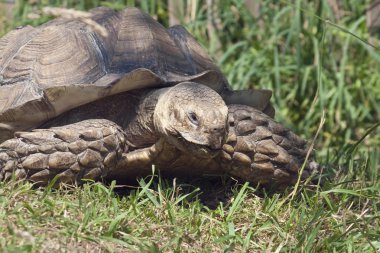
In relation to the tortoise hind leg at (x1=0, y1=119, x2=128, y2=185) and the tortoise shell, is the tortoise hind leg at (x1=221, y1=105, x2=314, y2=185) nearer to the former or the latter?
the tortoise shell

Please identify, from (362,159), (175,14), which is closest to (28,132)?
(362,159)

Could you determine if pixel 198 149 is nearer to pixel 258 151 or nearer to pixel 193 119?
pixel 193 119

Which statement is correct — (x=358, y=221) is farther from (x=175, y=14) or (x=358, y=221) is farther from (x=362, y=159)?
(x=175, y=14)

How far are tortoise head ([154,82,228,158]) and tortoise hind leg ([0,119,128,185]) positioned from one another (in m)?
0.29

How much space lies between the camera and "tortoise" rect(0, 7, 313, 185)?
3.56m

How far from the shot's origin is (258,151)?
379 centimetres

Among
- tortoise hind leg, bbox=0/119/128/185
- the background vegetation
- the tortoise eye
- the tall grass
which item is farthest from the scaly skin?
the tall grass

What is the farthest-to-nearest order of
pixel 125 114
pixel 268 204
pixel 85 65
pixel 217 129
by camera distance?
pixel 125 114, pixel 85 65, pixel 268 204, pixel 217 129

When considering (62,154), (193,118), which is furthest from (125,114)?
(193,118)

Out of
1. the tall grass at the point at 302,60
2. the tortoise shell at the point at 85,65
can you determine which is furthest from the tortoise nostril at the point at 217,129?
the tall grass at the point at 302,60

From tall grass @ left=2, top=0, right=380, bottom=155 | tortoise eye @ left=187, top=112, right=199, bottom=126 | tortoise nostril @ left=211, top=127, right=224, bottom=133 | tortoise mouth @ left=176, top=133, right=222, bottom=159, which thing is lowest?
tall grass @ left=2, top=0, right=380, bottom=155

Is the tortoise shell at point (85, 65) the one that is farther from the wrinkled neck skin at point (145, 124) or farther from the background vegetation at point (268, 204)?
the background vegetation at point (268, 204)

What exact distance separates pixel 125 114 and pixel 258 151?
0.77 meters

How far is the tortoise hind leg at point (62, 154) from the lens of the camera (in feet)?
11.7
